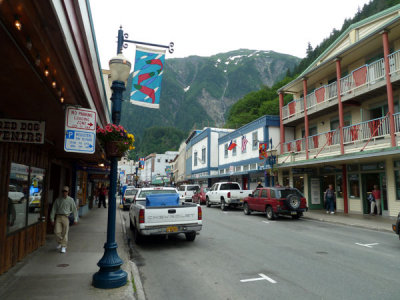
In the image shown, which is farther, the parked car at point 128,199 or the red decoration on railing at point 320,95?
the parked car at point 128,199

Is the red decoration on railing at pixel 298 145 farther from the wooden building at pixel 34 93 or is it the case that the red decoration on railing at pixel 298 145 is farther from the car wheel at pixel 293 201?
the wooden building at pixel 34 93

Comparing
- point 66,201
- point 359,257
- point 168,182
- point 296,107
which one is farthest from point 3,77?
point 168,182

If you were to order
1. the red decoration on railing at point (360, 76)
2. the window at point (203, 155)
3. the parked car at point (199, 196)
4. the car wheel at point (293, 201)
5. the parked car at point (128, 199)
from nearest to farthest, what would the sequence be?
the car wheel at point (293, 201) → the red decoration on railing at point (360, 76) → the parked car at point (128, 199) → the parked car at point (199, 196) → the window at point (203, 155)

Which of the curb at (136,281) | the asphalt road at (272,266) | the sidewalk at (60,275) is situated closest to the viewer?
the sidewalk at (60,275)

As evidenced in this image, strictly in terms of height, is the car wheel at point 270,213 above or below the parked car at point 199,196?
below

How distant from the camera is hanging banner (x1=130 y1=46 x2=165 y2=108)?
6.43 meters

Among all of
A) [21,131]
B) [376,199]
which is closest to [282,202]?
[376,199]

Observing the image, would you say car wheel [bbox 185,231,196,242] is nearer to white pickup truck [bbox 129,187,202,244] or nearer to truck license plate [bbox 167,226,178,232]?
white pickup truck [bbox 129,187,202,244]

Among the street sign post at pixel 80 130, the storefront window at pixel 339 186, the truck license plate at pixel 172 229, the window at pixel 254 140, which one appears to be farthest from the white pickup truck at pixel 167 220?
the window at pixel 254 140

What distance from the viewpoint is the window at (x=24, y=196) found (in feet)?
21.8

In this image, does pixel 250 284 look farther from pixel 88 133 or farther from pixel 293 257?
pixel 88 133

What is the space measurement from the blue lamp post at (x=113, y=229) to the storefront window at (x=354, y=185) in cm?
1644

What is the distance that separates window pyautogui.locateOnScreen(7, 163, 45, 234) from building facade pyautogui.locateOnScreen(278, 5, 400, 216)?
14.0 meters

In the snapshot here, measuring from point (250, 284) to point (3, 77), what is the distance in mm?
5305
